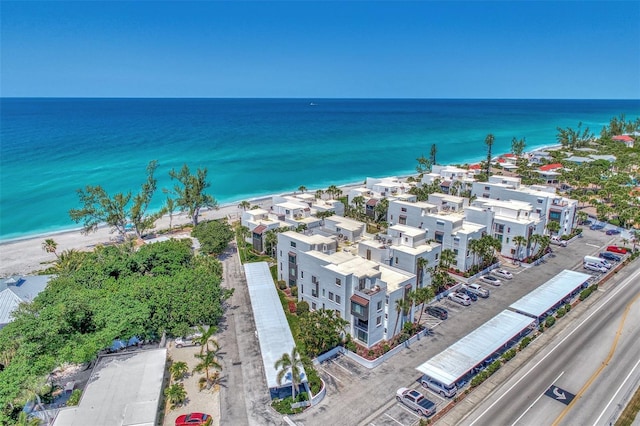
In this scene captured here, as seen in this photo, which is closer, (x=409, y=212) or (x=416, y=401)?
(x=416, y=401)

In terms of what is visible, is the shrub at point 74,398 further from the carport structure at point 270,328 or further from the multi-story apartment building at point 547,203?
the multi-story apartment building at point 547,203

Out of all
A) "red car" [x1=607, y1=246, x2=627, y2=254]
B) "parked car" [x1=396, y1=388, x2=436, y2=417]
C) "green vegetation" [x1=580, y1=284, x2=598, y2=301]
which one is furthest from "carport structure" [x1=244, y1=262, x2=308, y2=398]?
"red car" [x1=607, y1=246, x2=627, y2=254]

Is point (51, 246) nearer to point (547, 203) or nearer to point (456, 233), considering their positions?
point (456, 233)

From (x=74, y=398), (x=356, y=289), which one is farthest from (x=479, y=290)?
(x=74, y=398)

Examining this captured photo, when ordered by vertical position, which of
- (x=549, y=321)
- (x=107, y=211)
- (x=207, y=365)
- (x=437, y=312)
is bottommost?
(x=437, y=312)

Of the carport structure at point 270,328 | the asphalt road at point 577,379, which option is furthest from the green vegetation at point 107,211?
the asphalt road at point 577,379
